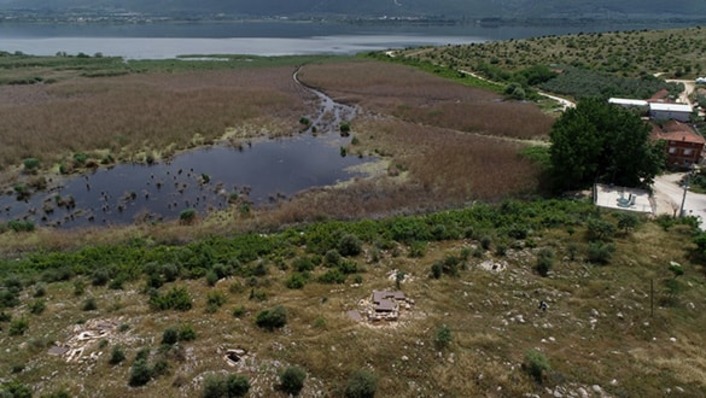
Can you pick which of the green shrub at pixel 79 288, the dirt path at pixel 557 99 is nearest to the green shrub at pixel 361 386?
the green shrub at pixel 79 288

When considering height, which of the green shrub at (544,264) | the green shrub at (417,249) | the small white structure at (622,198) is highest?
the green shrub at (417,249)

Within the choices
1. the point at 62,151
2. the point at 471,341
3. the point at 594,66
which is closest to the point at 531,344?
the point at 471,341

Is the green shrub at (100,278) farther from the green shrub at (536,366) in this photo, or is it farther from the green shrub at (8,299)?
A: the green shrub at (536,366)

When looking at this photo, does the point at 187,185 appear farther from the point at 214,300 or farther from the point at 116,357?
the point at 116,357

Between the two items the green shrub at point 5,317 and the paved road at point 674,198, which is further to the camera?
the paved road at point 674,198

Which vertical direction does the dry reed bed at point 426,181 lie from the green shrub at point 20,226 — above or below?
below

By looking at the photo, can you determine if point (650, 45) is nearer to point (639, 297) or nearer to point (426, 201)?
point (426, 201)
